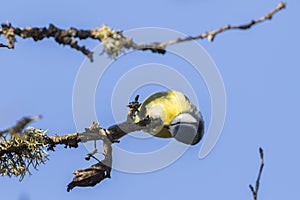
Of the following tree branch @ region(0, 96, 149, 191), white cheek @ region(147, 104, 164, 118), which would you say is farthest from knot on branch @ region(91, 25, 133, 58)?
white cheek @ region(147, 104, 164, 118)

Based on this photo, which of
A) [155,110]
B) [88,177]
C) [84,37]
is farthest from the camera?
[155,110]

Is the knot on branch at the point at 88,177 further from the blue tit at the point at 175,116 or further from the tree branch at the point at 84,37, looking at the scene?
the blue tit at the point at 175,116

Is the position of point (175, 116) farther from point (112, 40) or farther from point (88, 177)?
point (112, 40)

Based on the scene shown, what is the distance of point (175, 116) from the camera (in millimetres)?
4934

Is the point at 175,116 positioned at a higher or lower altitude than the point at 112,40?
higher

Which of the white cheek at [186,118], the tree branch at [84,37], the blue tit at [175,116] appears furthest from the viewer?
the white cheek at [186,118]

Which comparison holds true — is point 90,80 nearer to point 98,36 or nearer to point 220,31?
point 98,36

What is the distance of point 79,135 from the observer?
130 inches

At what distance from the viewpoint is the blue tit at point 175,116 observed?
15.6ft

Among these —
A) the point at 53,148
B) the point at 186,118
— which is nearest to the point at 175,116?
the point at 186,118

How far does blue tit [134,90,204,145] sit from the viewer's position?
4750 millimetres

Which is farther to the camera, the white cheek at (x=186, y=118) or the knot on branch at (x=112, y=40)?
the white cheek at (x=186, y=118)

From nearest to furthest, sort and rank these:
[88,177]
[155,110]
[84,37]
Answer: [84,37]
[88,177]
[155,110]

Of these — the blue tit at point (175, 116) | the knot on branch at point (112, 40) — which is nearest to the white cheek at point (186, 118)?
the blue tit at point (175, 116)
